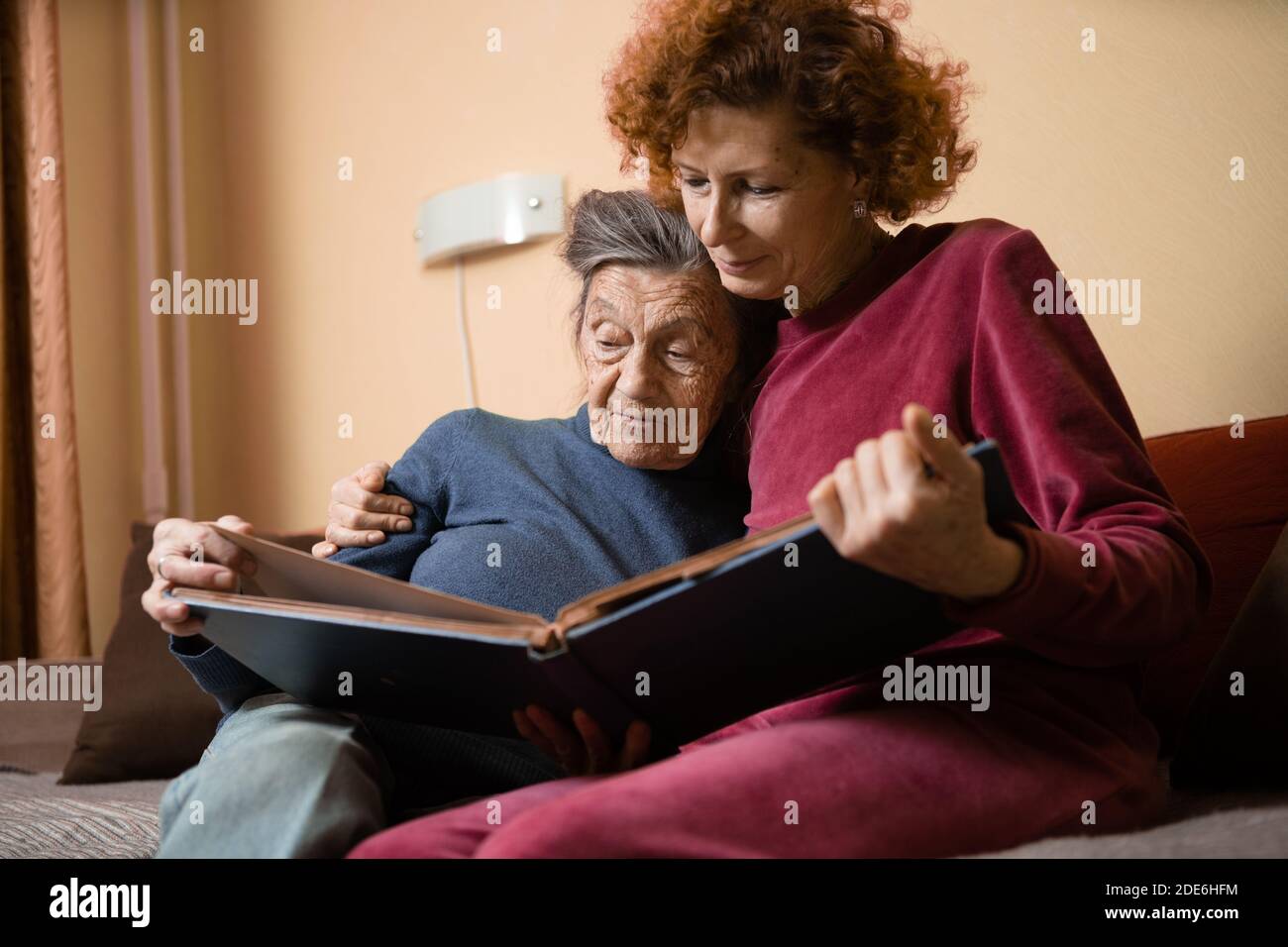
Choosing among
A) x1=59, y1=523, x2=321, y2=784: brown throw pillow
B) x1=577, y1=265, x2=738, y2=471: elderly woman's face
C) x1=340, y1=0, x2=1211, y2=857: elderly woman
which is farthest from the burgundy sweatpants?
x1=59, y1=523, x2=321, y2=784: brown throw pillow

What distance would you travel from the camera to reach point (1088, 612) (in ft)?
2.53

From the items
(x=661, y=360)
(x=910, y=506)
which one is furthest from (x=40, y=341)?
(x=910, y=506)

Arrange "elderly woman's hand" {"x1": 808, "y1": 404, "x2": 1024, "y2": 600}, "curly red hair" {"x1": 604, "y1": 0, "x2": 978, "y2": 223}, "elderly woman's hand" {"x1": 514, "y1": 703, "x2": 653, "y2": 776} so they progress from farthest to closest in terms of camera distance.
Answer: "curly red hair" {"x1": 604, "y1": 0, "x2": 978, "y2": 223} < "elderly woman's hand" {"x1": 514, "y1": 703, "x2": 653, "y2": 776} < "elderly woman's hand" {"x1": 808, "y1": 404, "x2": 1024, "y2": 600}

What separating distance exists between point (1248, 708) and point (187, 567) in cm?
98

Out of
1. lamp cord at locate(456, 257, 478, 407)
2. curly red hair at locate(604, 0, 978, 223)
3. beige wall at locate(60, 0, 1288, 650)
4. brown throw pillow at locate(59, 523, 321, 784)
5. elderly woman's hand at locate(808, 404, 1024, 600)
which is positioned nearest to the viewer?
elderly woman's hand at locate(808, 404, 1024, 600)

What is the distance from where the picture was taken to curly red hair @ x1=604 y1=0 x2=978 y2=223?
1082 mm

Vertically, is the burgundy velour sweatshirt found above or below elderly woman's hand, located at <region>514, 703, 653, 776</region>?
above

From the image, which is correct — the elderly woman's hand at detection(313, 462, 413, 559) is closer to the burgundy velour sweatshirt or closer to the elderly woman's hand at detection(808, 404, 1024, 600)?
the burgundy velour sweatshirt

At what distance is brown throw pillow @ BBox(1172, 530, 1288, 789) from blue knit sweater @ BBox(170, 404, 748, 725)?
0.52m

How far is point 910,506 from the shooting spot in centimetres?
65

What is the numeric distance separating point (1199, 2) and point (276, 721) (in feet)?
4.70

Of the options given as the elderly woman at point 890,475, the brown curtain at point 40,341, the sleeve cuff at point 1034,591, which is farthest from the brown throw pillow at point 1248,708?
the brown curtain at point 40,341

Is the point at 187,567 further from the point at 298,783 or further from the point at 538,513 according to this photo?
the point at 538,513

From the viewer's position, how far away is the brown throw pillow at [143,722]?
1698mm
